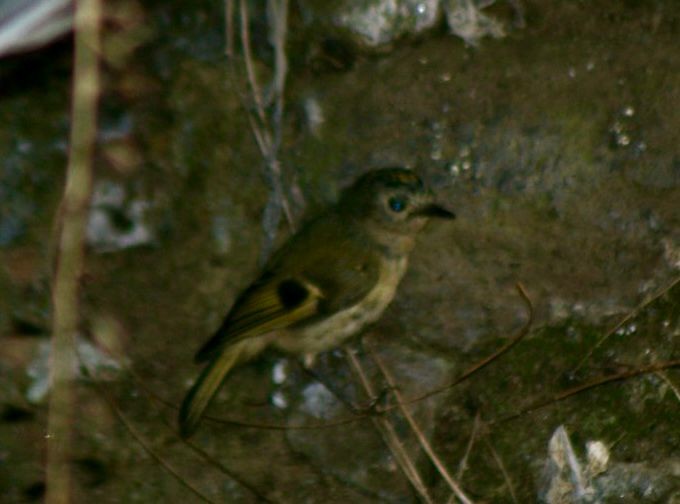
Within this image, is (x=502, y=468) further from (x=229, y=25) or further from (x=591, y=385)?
(x=229, y=25)

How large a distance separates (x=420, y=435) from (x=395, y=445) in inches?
9.8

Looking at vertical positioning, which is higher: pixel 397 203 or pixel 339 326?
pixel 397 203

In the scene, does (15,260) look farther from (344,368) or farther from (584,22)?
(584,22)

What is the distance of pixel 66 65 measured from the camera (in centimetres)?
412

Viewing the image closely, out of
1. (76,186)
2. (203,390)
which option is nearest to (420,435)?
(203,390)

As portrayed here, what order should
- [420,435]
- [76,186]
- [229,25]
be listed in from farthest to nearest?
[229,25] < [420,435] < [76,186]

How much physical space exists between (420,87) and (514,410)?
1.07m

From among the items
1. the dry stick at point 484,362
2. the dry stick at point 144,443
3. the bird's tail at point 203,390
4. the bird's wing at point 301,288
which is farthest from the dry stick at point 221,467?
the dry stick at point 484,362

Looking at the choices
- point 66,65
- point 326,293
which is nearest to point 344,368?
point 326,293

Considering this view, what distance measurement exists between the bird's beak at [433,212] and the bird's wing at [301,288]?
18cm

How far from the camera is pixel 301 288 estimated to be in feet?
11.8

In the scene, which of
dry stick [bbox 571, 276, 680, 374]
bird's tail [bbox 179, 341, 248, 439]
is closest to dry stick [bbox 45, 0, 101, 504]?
bird's tail [bbox 179, 341, 248, 439]

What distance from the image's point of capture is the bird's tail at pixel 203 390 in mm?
3410

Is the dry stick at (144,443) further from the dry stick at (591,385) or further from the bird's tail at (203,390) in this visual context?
the dry stick at (591,385)
